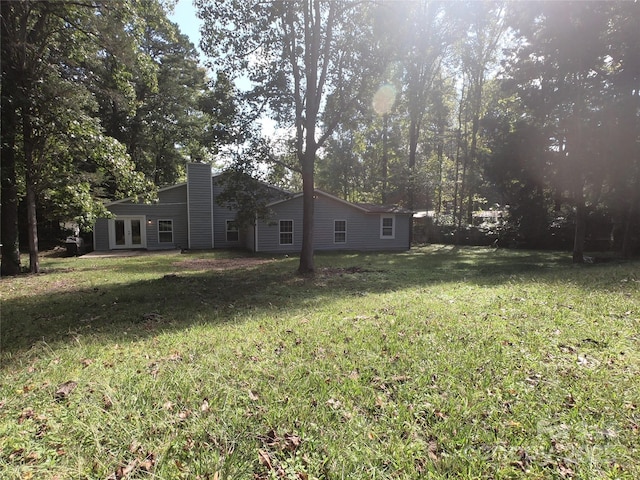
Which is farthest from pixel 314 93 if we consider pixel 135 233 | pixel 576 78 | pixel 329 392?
pixel 135 233

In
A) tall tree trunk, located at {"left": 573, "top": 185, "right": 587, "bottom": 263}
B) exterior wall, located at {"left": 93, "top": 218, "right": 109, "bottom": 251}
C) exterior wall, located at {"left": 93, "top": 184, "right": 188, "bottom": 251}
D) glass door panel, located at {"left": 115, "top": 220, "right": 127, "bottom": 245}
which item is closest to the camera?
tall tree trunk, located at {"left": 573, "top": 185, "right": 587, "bottom": 263}

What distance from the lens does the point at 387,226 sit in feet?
70.6

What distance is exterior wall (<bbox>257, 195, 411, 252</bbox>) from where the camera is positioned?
19.2 m

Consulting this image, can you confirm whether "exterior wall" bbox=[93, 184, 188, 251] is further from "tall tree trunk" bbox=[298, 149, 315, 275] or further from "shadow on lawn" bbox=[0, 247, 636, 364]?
"tall tree trunk" bbox=[298, 149, 315, 275]

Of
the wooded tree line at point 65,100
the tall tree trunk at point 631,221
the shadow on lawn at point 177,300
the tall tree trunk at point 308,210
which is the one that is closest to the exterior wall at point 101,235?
the wooded tree line at point 65,100

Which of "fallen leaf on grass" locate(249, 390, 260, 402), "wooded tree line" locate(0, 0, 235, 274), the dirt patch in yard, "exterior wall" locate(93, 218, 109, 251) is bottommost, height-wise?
the dirt patch in yard

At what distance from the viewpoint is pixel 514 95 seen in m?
16.0

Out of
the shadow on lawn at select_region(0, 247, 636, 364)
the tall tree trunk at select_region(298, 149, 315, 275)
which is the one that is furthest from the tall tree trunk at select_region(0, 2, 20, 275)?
the tall tree trunk at select_region(298, 149, 315, 275)

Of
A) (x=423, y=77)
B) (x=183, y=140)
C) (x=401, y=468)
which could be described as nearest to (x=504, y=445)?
(x=401, y=468)

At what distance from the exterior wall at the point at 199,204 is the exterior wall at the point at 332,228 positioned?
4.20 meters

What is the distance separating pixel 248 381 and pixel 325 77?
10.4 metres

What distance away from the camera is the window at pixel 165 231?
2053 cm

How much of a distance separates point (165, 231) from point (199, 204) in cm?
260

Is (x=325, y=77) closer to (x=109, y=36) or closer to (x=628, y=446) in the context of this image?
(x=109, y=36)
